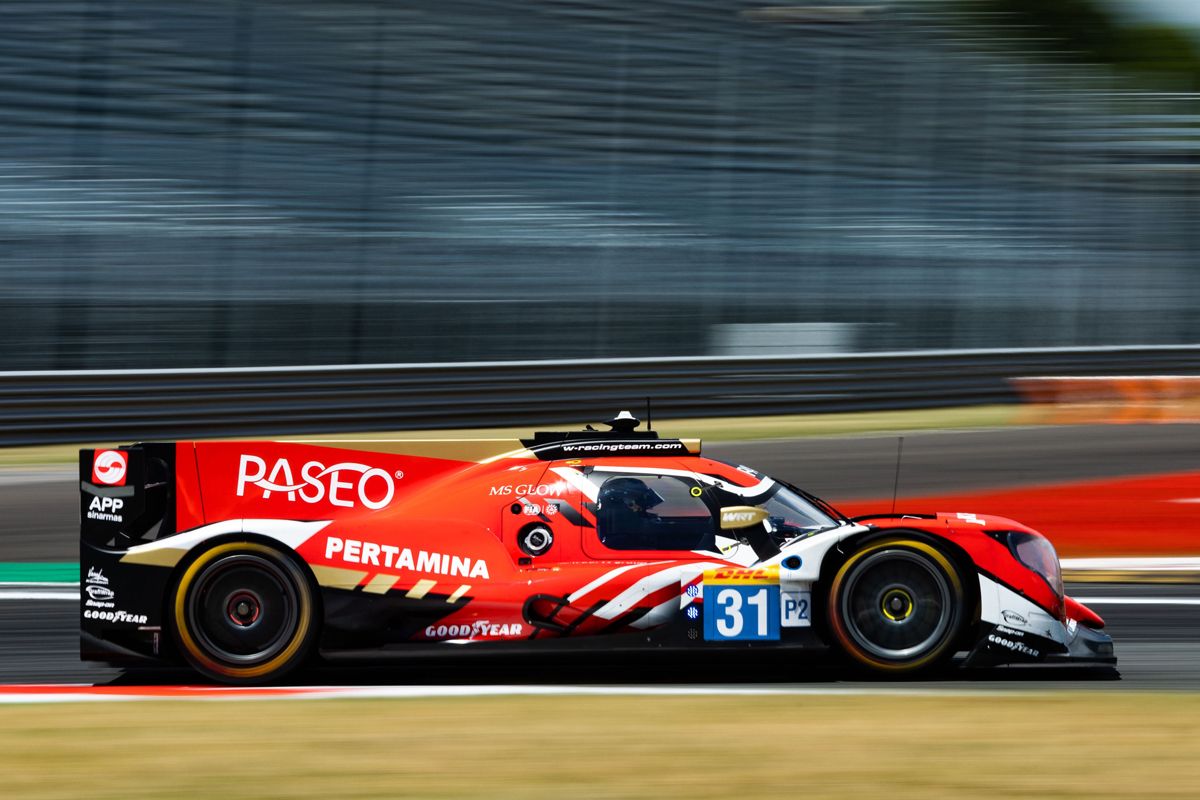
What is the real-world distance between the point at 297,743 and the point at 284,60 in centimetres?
1276

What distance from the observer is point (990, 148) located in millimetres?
20438

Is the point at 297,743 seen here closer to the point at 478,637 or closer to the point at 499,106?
the point at 478,637

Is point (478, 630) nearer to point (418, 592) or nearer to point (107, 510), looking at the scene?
point (418, 592)

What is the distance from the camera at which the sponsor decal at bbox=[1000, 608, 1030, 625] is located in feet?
20.3

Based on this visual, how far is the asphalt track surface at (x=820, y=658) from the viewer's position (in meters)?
6.52

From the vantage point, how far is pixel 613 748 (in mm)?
4957

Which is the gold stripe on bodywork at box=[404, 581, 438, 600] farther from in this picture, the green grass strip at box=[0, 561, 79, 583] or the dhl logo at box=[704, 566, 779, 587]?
the green grass strip at box=[0, 561, 79, 583]

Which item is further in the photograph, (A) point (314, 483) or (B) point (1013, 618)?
(A) point (314, 483)

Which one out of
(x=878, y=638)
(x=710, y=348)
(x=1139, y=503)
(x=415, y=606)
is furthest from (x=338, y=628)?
(x=710, y=348)

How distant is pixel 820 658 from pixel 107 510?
3285mm

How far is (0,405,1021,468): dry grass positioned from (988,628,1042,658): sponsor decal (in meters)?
8.78

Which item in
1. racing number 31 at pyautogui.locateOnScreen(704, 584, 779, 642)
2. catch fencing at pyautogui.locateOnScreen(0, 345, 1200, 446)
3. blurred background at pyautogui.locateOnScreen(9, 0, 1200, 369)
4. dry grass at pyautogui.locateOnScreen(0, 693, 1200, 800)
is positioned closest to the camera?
dry grass at pyautogui.locateOnScreen(0, 693, 1200, 800)

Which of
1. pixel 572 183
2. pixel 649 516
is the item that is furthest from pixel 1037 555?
pixel 572 183

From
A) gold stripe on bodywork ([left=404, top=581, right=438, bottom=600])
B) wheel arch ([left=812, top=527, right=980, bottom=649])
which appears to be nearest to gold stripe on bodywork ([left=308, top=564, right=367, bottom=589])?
gold stripe on bodywork ([left=404, top=581, right=438, bottom=600])
